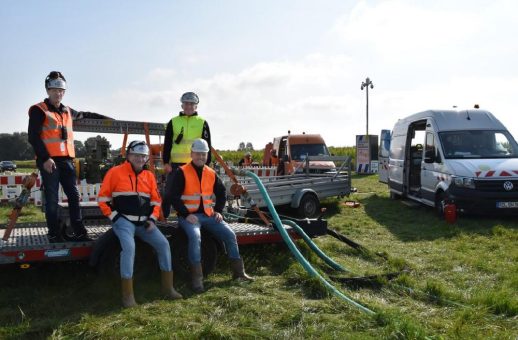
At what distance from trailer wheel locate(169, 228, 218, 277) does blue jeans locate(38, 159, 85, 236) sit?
1098mm

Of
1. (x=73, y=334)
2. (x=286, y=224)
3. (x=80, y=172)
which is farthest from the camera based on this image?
(x=80, y=172)

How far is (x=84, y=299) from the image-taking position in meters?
5.59

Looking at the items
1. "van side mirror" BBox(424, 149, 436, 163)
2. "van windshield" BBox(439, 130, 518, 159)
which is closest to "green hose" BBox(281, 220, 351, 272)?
"van windshield" BBox(439, 130, 518, 159)

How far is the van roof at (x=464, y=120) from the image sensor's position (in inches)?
472

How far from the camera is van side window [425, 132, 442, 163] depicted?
11820mm

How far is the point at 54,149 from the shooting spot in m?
6.07

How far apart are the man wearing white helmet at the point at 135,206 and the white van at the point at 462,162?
23.5ft

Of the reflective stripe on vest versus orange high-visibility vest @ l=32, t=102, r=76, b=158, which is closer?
orange high-visibility vest @ l=32, t=102, r=76, b=158

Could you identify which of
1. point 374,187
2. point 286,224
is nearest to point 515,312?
point 286,224

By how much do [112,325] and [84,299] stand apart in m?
A: 1.06

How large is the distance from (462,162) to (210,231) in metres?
6.84

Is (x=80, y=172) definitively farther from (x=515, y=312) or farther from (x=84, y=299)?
(x=515, y=312)

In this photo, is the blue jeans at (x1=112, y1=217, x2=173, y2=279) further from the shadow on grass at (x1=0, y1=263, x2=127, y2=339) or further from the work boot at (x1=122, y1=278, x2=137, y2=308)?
the shadow on grass at (x1=0, y1=263, x2=127, y2=339)

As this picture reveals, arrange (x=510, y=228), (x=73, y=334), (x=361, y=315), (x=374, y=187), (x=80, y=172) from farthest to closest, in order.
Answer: (x=374, y=187)
(x=510, y=228)
(x=80, y=172)
(x=361, y=315)
(x=73, y=334)
